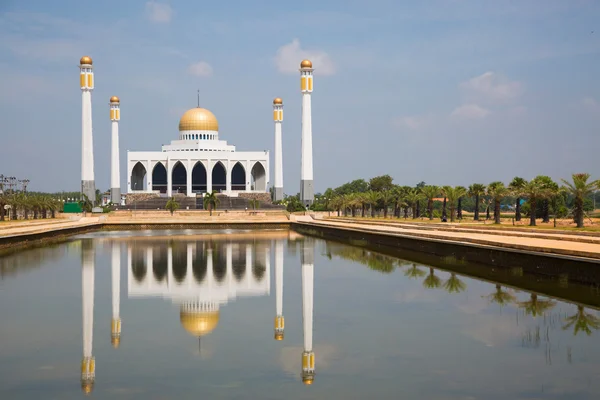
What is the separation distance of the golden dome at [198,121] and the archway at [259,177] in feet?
19.8

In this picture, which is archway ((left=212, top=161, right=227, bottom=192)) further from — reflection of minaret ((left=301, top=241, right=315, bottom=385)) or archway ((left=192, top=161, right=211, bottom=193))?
reflection of minaret ((left=301, top=241, right=315, bottom=385))

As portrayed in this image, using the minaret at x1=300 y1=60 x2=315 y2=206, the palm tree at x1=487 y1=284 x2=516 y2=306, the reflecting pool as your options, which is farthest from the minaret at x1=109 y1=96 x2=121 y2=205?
the palm tree at x1=487 y1=284 x2=516 y2=306

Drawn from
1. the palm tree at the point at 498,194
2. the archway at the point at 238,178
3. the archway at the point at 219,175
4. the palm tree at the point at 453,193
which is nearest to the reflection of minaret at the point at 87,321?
the palm tree at the point at 498,194

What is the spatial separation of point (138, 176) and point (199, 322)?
73216 mm

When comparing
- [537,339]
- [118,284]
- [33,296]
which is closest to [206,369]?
[537,339]

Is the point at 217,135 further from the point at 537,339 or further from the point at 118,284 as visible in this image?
the point at 537,339

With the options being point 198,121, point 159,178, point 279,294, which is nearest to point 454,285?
point 279,294

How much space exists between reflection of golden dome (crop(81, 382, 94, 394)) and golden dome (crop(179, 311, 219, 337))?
8.66 ft

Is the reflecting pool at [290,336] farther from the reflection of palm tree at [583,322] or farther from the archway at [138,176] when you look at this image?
the archway at [138,176]

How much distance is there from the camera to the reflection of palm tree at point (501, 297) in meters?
13.5

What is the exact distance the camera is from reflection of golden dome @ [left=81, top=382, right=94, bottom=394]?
7871mm

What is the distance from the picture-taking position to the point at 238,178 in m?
83.0

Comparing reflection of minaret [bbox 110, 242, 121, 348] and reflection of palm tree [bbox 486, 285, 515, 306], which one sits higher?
reflection of palm tree [bbox 486, 285, 515, 306]

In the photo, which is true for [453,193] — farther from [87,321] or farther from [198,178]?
[198,178]
